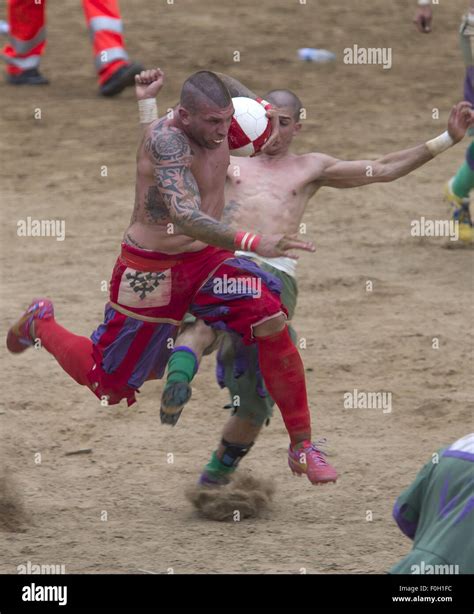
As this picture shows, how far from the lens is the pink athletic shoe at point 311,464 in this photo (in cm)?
526

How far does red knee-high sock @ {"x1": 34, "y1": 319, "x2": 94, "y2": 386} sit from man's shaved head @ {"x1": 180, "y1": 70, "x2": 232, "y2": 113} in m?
1.17

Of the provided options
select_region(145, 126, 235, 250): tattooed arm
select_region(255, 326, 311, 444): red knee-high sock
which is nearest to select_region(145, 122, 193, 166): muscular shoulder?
select_region(145, 126, 235, 250): tattooed arm

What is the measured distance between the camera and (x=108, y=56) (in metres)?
12.2

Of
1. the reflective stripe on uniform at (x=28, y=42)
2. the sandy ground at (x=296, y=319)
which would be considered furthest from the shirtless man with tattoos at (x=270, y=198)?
the reflective stripe on uniform at (x=28, y=42)

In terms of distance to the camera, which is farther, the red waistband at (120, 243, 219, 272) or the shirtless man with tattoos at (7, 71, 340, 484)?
the red waistband at (120, 243, 219, 272)

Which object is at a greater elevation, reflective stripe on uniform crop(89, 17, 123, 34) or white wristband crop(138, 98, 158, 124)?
white wristband crop(138, 98, 158, 124)

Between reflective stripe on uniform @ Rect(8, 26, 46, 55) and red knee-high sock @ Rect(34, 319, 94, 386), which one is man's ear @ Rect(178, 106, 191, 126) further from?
reflective stripe on uniform @ Rect(8, 26, 46, 55)

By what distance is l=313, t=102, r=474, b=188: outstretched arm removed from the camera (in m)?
5.76

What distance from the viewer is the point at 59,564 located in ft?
17.1

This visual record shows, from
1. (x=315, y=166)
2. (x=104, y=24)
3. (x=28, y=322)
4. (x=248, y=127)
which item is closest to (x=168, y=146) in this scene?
(x=248, y=127)

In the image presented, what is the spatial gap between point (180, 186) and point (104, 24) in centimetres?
723

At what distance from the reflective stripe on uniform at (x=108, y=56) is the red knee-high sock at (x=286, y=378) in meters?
7.23

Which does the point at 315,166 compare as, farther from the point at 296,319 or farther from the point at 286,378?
the point at 296,319

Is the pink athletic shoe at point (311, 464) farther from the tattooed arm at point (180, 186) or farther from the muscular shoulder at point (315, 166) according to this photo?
the muscular shoulder at point (315, 166)
